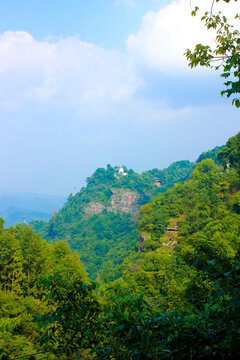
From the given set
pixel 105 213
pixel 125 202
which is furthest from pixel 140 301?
pixel 125 202

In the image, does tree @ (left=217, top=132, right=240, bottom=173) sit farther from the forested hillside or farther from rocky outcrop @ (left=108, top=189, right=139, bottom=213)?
rocky outcrop @ (left=108, top=189, right=139, bottom=213)

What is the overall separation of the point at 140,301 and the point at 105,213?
80.7 m

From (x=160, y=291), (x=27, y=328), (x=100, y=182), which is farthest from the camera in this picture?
(x=100, y=182)

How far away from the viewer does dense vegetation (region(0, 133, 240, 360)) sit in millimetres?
2377

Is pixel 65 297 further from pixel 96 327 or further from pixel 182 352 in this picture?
pixel 182 352

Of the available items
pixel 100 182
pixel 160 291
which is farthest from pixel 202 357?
pixel 100 182

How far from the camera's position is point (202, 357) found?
2.22 metres

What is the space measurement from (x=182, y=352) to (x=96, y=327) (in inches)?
36.2

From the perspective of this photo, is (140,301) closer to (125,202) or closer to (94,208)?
(125,202)

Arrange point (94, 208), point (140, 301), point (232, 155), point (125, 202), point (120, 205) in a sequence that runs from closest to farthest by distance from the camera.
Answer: point (140, 301), point (232, 155), point (120, 205), point (94, 208), point (125, 202)

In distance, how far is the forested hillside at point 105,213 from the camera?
66.4m

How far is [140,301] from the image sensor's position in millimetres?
2818

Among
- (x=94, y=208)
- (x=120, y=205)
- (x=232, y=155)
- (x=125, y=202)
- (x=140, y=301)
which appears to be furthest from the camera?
(x=125, y=202)

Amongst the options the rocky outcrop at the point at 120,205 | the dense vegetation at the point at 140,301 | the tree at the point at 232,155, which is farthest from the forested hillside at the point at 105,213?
the tree at the point at 232,155
